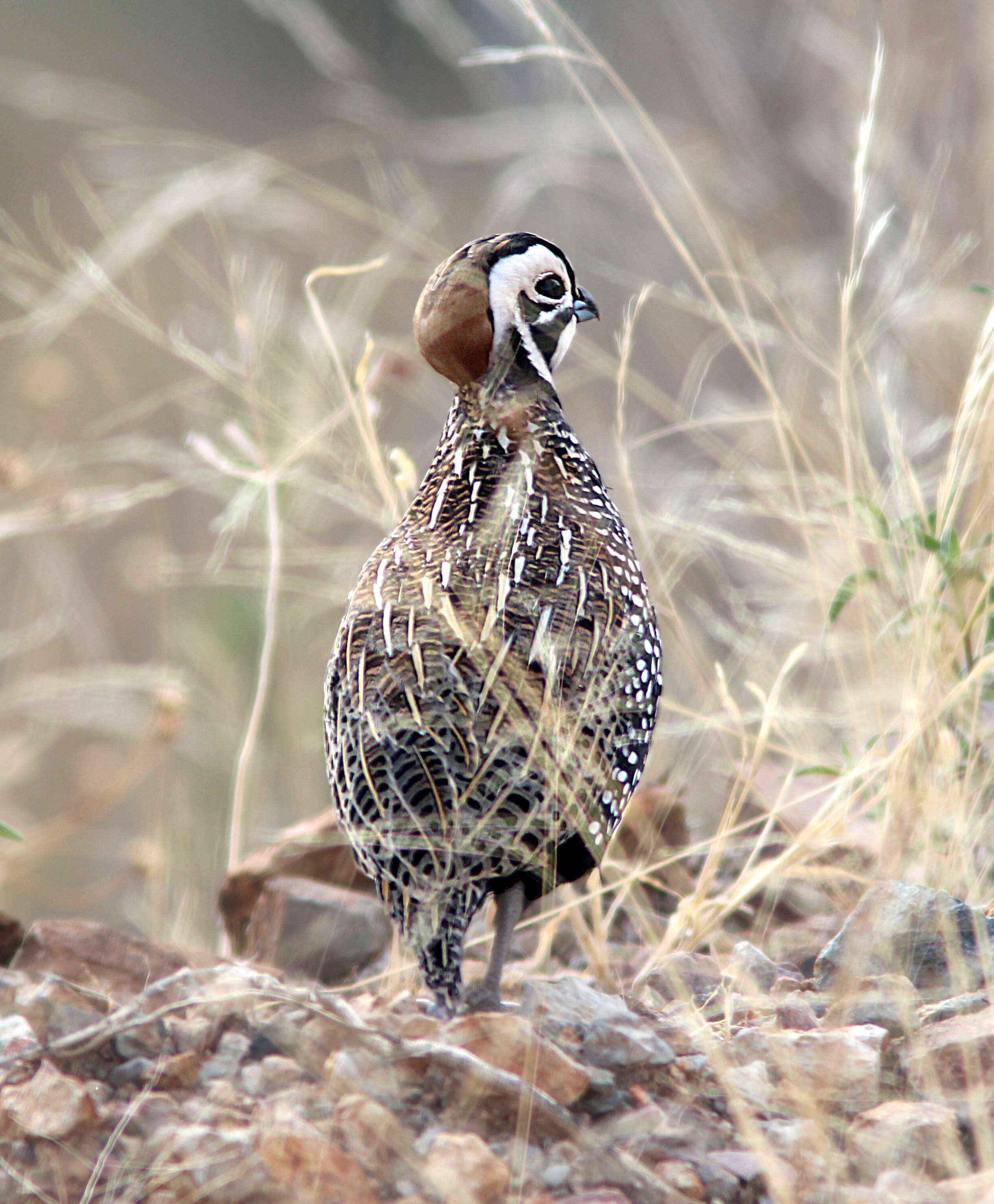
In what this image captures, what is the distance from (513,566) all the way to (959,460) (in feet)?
4.31

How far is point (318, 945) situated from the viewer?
12.4 ft

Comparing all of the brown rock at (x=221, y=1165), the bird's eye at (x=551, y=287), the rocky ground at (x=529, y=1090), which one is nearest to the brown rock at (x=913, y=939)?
the rocky ground at (x=529, y=1090)

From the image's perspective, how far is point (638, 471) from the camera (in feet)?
19.5

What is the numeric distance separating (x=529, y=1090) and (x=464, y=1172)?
20 centimetres

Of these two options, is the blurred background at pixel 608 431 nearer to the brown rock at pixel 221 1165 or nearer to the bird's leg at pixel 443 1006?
the bird's leg at pixel 443 1006

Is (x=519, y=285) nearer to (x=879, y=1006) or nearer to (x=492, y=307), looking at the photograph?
(x=492, y=307)

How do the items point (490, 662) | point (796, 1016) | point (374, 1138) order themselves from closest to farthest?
point (374, 1138) < point (796, 1016) < point (490, 662)

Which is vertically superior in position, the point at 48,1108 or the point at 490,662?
the point at 490,662

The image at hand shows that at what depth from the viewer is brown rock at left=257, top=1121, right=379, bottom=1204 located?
7.49ft

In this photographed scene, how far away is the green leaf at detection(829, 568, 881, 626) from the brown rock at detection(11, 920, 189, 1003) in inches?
71.1

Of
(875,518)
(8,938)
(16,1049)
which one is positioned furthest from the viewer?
(875,518)

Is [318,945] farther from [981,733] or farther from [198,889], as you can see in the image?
[981,733]

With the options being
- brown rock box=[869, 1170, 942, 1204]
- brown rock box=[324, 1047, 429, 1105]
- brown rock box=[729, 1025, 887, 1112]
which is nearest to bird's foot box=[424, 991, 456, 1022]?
brown rock box=[324, 1047, 429, 1105]

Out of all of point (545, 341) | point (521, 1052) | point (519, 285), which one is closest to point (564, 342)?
point (545, 341)
